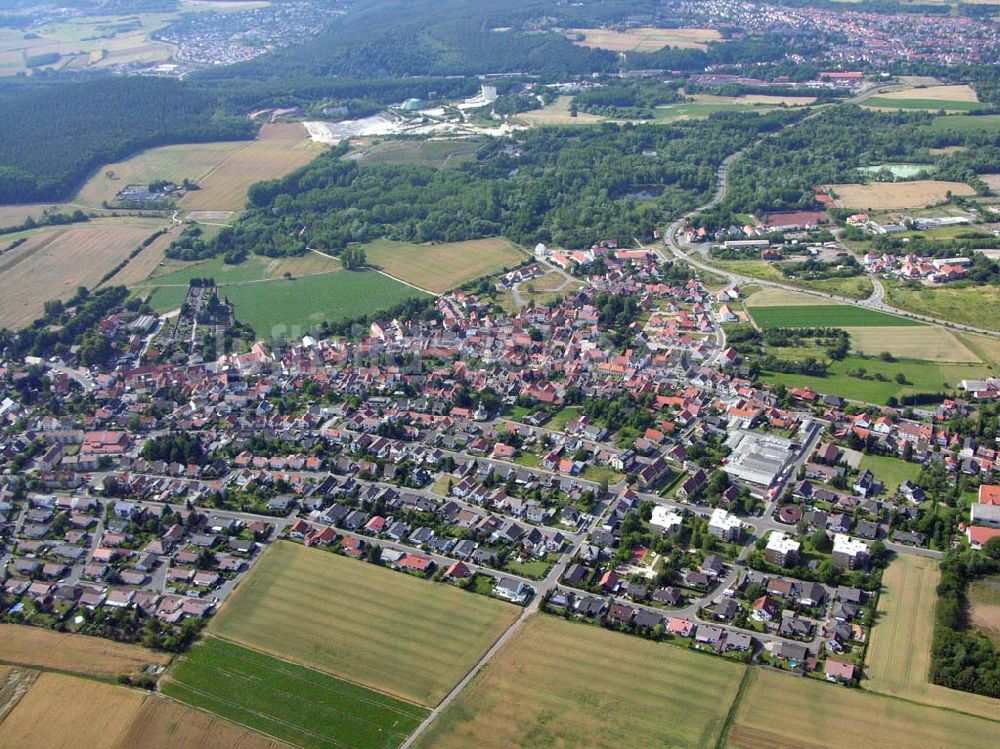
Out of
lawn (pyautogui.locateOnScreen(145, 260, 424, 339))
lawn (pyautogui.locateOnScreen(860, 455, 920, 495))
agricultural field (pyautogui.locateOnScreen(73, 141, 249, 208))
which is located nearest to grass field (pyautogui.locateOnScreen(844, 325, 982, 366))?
lawn (pyautogui.locateOnScreen(860, 455, 920, 495))

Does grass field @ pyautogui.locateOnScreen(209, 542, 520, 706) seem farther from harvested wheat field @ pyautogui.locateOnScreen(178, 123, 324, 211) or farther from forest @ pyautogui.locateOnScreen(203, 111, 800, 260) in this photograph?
harvested wheat field @ pyautogui.locateOnScreen(178, 123, 324, 211)

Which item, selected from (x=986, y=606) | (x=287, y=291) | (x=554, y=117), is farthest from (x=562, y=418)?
(x=554, y=117)

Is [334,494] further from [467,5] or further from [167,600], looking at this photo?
[467,5]

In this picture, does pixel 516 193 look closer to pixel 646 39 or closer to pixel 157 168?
pixel 157 168

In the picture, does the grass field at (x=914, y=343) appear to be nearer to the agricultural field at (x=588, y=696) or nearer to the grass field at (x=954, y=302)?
the grass field at (x=954, y=302)

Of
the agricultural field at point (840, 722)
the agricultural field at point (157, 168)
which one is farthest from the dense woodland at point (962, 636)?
the agricultural field at point (157, 168)

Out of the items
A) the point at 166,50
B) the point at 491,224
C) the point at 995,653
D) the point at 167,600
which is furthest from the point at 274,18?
the point at 995,653
